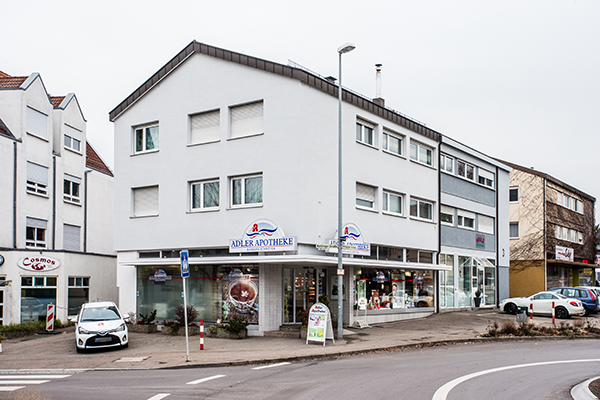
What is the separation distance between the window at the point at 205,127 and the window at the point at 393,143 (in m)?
7.63

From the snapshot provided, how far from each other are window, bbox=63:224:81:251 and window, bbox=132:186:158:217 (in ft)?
32.9

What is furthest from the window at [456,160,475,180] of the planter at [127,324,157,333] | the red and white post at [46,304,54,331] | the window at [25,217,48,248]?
the window at [25,217,48,248]

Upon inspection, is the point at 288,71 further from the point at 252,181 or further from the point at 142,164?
the point at 142,164

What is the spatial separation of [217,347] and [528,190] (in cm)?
3299

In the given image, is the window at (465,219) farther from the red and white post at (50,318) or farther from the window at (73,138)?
the window at (73,138)

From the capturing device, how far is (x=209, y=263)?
2131 centimetres

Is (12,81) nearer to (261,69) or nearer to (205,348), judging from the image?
(261,69)

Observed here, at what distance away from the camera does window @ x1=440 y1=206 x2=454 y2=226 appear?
29.9 meters

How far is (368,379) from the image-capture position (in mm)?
11734


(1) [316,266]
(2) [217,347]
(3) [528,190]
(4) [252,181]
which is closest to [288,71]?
(4) [252,181]

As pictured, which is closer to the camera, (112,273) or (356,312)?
(356,312)

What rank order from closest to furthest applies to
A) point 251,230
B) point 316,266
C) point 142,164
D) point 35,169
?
point 251,230
point 316,266
point 142,164
point 35,169

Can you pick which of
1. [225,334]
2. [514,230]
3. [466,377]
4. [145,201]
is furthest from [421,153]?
[514,230]

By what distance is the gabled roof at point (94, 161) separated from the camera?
3584 centimetres
